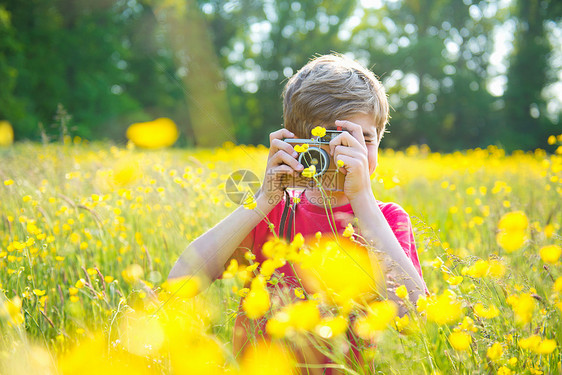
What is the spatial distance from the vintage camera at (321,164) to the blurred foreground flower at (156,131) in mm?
17151

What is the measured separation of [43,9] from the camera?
16.9 m

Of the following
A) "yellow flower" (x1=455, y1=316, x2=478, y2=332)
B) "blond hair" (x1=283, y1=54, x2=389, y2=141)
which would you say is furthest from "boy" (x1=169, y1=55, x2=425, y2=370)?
"yellow flower" (x1=455, y1=316, x2=478, y2=332)

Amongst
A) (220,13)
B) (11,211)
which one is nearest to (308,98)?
(11,211)

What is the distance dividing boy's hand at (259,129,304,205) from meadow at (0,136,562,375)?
238 millimetres

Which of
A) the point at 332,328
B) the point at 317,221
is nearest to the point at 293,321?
the point at 332,328

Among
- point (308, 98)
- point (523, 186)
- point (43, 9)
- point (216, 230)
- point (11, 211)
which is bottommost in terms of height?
point (523, 186)

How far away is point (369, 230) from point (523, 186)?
3.40m

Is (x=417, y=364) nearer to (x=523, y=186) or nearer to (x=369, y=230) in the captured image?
(x=369, y=230)

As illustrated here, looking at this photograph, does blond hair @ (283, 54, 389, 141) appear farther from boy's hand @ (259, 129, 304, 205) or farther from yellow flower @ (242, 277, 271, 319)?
yellow flower @ (242, 277, 271, 319)

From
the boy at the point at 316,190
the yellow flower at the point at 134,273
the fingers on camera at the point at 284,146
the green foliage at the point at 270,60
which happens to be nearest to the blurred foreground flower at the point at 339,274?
the boy at the point at 316,190

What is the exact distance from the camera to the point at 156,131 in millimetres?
21281

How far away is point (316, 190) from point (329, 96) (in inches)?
13.9

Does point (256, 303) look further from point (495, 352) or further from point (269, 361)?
point (495, 352)

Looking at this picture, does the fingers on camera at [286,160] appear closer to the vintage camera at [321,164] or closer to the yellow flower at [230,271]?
the vintage camera at [321,164]
